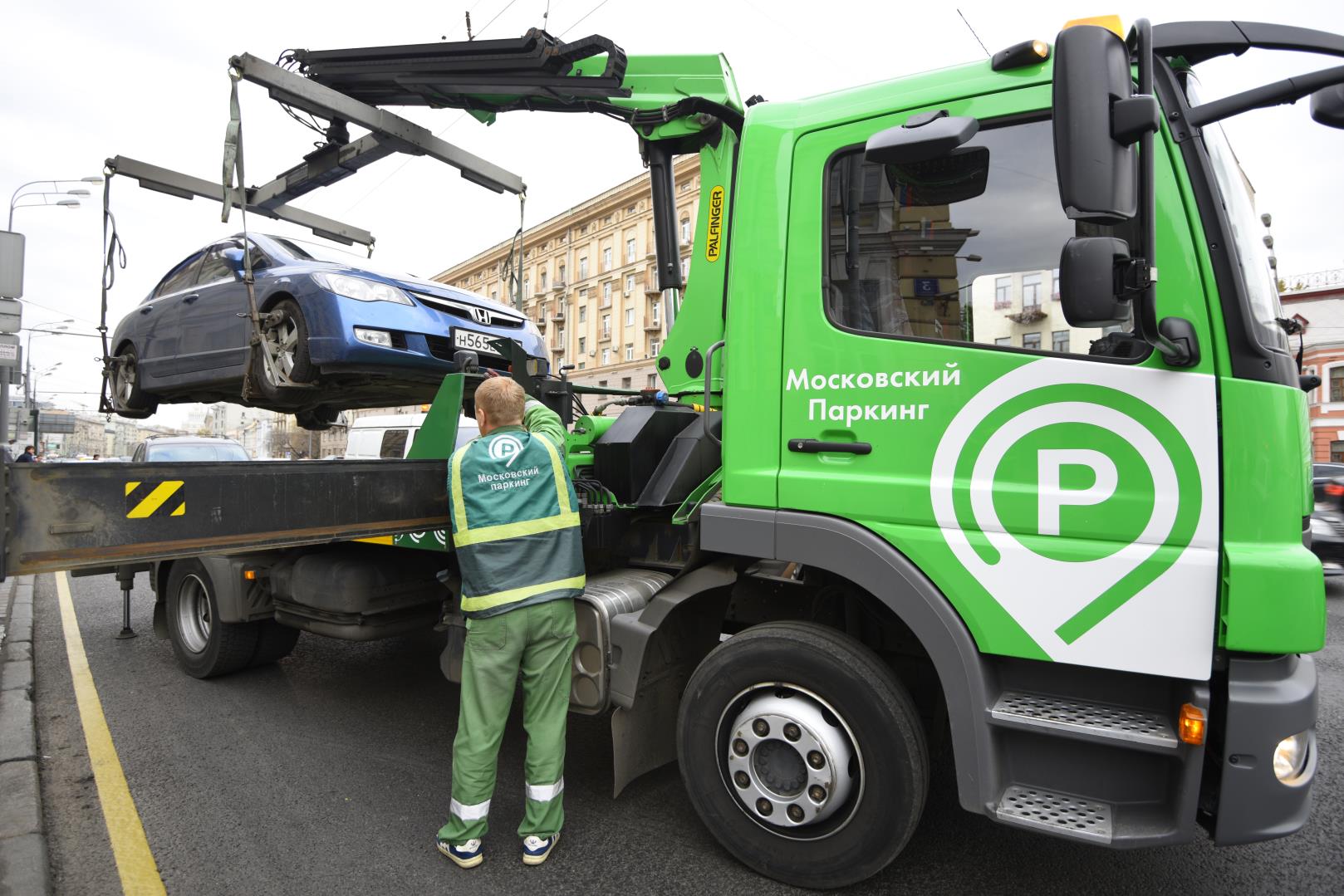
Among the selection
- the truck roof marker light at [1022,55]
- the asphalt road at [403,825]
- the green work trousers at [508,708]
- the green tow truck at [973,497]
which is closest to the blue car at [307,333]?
the green tow truck at [973,497]

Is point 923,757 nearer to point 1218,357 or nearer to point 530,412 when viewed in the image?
point 1218,357

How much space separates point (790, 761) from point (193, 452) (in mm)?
9260

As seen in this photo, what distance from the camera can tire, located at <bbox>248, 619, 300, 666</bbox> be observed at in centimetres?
518

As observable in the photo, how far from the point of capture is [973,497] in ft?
7.56

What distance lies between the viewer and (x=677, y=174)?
387cm

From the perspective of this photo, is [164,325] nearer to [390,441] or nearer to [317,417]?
[317,417]

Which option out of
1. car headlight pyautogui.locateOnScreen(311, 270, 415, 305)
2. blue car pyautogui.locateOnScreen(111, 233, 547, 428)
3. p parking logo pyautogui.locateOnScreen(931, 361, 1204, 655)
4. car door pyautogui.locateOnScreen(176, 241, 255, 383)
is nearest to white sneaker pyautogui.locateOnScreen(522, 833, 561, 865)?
p parking logo pyautogui.locateOnScreen(931, 361, 1204, 655)

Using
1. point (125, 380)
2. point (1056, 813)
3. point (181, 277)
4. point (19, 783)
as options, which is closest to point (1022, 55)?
point (1056, 813)

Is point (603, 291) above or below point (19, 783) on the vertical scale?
above

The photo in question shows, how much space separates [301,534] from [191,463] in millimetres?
446

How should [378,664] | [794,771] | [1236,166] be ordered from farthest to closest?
[378,664], [794,771], [1236,166]

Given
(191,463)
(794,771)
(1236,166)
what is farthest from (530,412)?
(1236,166)

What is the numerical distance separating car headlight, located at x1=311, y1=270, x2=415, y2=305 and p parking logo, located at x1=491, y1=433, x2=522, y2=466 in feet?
7.18

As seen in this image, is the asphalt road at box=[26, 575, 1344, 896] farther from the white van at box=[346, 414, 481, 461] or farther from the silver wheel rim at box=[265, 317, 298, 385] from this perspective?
the white van at box=[346, 414, 481, 461]
